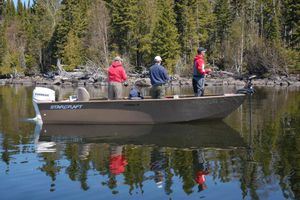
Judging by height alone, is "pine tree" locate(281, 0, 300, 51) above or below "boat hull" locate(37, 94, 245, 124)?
above

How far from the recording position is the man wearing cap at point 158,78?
1450cm

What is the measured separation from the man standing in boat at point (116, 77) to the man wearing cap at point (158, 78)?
0.95 m

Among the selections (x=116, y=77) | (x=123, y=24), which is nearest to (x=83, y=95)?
(x=116, y=77)

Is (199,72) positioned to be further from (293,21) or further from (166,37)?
(293,21)

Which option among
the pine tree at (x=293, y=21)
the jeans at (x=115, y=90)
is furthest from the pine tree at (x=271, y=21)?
the jeans at (x=115, y=90)

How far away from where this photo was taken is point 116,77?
14.8 metres

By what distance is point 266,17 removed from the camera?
67.2 m

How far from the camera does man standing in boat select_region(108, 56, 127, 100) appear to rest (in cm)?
1472

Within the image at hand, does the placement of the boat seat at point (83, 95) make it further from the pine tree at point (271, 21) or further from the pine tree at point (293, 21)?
the pine tree at point (293, 21)

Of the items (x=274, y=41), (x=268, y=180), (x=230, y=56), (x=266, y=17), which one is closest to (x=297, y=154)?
(x=268, y=180)

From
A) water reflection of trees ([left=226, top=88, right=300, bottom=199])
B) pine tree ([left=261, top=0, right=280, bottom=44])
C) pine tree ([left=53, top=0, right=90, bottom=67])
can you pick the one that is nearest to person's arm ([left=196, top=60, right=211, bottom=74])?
water reflection of trees ([left=226, top=88, right=300, bottom=199])

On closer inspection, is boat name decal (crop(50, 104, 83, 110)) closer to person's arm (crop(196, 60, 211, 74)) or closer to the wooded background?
person's arm (crop(196, 60, 211, 74))

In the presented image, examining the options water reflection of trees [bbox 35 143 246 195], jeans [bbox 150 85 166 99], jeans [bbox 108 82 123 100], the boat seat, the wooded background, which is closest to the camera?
water reflection of trees [bbox 35 143 246 195]

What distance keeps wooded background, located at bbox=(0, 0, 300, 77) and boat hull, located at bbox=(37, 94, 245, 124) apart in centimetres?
3918
